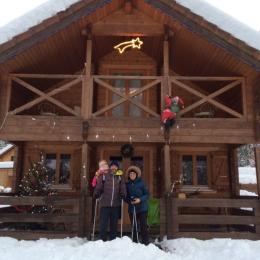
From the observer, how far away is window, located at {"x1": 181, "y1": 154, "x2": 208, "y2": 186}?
11.7 meters

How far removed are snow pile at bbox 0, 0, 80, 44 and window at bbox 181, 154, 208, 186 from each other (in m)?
6.07

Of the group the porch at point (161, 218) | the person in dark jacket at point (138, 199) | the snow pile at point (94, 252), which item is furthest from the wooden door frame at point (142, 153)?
the snow pile at point (94, 252)

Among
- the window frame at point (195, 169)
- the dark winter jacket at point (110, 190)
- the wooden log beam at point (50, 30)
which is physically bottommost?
the dark winter jacket at point (110, 190)

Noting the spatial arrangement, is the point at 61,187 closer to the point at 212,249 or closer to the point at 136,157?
the point at 136,157

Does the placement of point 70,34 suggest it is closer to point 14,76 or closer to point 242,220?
point 14,76

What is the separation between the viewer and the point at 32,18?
29.2 feet

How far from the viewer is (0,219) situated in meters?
8.29

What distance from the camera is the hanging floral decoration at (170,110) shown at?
29.7 feet

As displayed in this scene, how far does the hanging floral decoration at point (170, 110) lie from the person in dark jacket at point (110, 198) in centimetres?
224

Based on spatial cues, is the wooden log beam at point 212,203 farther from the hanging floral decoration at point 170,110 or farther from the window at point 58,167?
the window at point 58,167

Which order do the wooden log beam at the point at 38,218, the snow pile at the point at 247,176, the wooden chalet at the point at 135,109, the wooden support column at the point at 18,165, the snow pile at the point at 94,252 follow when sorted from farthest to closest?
the snow pile at the point at 247,176, the wooden support column at the point at 18,165, the wooden chalet at the point at 135,109, the wooden log beam at the point at 38,218, the snow pile at the point at 94,252

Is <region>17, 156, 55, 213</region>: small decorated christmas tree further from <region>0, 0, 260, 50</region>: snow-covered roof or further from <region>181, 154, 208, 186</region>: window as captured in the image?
<region>181, 154, 208, 186</region>: window

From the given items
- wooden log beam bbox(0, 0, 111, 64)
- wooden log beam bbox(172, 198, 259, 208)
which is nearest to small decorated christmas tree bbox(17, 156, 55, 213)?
→ wooden log beam bbox(0, 0, 111, 64)

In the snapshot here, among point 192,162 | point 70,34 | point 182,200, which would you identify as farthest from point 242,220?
point 70,34
